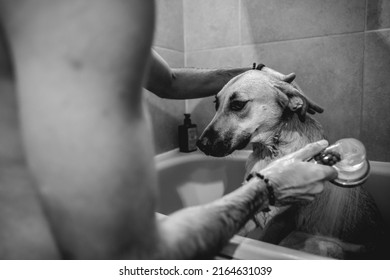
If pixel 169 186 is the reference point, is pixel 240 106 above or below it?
above

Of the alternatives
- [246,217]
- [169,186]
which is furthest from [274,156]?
[169,186]

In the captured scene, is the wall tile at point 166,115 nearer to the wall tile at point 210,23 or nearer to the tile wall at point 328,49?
the wall tile at point 210,23

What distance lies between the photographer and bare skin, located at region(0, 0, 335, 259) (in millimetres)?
266

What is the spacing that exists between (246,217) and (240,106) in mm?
489

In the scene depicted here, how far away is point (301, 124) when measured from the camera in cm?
89

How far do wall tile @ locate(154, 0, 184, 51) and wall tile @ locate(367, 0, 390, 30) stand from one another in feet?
3.14

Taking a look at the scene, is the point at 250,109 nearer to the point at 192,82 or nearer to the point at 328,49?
the point at 192,82

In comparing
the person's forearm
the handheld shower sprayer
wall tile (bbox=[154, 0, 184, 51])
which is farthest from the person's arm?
the person's forearm

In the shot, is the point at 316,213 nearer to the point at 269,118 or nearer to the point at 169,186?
the point at 269,118

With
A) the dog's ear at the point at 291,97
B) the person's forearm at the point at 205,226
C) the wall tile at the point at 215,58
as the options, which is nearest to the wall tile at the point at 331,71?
the wall tile at the point at 215,58

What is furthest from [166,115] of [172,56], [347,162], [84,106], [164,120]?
[84,106]

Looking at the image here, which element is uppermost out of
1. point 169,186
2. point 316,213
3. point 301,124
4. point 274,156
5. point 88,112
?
point 88,112
